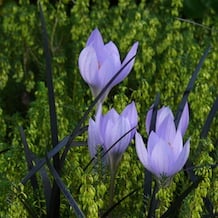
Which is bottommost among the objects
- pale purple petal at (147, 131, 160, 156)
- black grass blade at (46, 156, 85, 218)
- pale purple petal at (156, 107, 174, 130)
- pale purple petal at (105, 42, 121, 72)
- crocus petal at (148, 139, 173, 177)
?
black grass blade at (46, 156, 85, 218)

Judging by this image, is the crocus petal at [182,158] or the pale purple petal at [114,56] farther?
the pale purple petal at [114,56]

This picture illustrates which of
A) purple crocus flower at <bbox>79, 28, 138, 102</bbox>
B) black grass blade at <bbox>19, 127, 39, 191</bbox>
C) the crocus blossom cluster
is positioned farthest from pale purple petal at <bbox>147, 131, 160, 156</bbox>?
black grass blade at <bbox>19, 127, 39, 191</bbox>

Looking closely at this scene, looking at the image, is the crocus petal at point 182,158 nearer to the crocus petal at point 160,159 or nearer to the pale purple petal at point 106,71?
the crocus petal at point 160,159

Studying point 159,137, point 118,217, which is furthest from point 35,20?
point 159,137

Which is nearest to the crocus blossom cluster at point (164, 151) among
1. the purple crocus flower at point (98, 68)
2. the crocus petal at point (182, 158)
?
the crocus petal at point (182, 158)

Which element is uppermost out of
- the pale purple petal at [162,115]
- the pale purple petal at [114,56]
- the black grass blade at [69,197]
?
the pale purple petal at [114,56]

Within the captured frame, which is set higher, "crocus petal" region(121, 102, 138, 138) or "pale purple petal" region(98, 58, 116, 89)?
"pale purple petal" region(98, 58, 116, 89)

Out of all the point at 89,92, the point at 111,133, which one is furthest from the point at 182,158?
the point at 89,92

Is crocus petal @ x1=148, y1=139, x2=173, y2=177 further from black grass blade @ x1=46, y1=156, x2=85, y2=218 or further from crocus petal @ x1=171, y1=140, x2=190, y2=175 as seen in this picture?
black grass blade @ x1=46, y1=156, x2=85, y2=218
